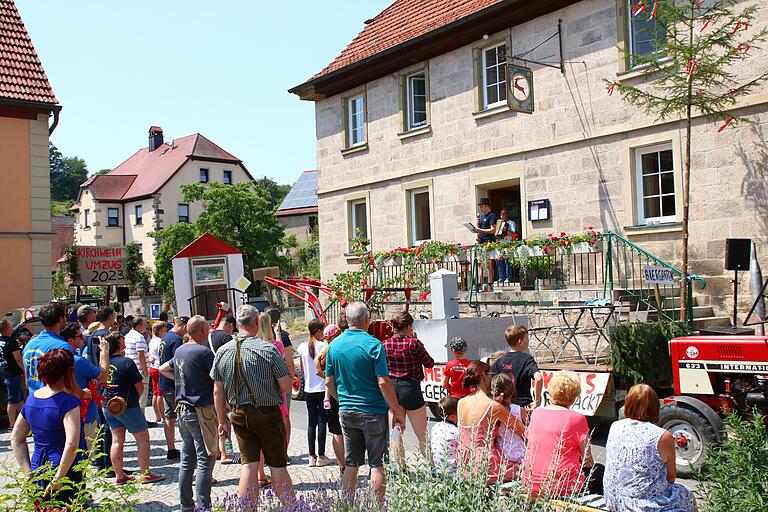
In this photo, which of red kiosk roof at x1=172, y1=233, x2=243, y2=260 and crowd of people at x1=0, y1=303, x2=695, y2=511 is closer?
crowd of people at x1=0, y1=303, x2=695, y2=511

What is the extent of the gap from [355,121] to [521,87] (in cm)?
672

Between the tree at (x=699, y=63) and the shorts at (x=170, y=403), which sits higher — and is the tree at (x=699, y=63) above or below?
above

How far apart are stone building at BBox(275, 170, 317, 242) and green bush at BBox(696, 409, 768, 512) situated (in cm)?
4779

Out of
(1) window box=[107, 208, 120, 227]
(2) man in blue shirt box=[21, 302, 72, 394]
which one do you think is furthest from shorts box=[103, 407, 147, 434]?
(1) window box=[107, 208, 120, 227]

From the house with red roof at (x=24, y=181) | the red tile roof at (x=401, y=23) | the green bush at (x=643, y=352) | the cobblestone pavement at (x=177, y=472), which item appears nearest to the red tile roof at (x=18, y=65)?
the house with red roof at (x=24, y=181)

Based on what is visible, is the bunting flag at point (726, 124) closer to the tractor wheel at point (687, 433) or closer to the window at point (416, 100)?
the tractor wheel at point (687, 433)

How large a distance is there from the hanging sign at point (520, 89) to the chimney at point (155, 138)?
54797 mm

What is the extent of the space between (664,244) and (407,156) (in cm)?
760

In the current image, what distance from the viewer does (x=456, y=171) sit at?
60.1 feet

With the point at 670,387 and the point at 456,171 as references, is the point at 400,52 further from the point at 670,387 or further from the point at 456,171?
the point at 670,387

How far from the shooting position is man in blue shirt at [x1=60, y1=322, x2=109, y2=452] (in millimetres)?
6567

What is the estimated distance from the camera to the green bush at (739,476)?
4629 millimetres

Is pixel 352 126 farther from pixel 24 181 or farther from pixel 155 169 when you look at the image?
pixel 155 169

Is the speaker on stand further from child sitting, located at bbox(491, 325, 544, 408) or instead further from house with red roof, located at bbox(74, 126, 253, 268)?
house with red roof, located at bbox(74, 126, 253, 268)
